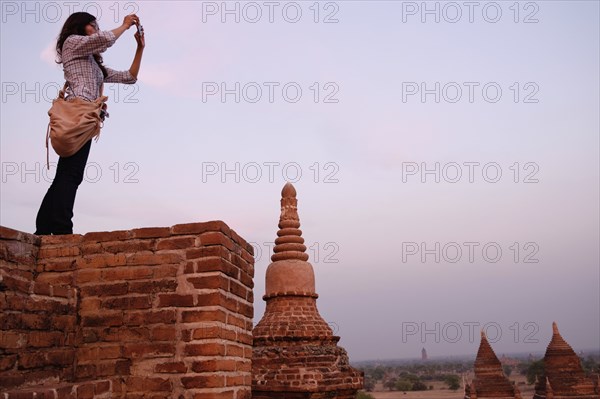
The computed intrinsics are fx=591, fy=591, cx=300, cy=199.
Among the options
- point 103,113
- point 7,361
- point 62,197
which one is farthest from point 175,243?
point 103,113

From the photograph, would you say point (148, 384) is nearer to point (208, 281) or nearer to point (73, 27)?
point (208, 281)

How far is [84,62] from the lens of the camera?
4551mm

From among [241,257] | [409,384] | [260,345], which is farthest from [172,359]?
[409,384]

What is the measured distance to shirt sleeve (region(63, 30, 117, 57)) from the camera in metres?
4.38

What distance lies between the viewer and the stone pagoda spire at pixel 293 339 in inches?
392

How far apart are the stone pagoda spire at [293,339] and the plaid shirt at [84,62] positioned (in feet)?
22.2

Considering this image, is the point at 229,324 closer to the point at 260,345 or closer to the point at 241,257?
the point at 241,257

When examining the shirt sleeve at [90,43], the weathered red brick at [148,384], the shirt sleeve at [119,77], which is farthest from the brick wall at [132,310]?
the shirt sleeve at [119,77]

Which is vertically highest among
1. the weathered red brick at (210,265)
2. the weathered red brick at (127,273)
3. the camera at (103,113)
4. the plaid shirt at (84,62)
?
the plaid shirt at (84,62)

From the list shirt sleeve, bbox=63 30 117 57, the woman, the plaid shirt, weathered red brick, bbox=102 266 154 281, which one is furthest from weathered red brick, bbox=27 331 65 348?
shirt sleeve, bbox=63 30 117 57

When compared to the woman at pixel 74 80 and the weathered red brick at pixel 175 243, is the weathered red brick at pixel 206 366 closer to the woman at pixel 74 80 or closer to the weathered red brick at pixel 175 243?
the weathered red brick at pixel 175 243

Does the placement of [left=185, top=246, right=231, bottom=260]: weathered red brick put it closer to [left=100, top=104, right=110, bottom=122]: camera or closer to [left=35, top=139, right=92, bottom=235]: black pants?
[left=35, top=139, right=92, bottom=235]: black pants

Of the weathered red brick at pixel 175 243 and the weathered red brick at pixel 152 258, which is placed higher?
the weathered red brick at pixel 175 243

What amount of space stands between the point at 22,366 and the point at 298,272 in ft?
27.2
